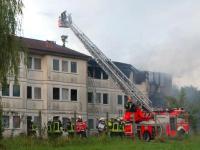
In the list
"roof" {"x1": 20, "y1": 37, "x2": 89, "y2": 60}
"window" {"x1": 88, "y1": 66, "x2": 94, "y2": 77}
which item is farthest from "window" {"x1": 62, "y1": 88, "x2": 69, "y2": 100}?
"window" {"x1": 88, "y1": 66, "x2": 94, "y2": 77}

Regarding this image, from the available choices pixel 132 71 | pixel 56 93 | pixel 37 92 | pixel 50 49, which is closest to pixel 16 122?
pixel 37 92

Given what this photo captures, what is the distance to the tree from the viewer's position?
19.8m

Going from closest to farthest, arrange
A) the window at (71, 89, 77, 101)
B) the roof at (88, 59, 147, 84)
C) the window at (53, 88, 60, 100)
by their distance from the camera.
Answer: the window at (53, 88, 60, 100), the window at (71, 89, 77, 101), the roof at (88, 59, 147, 84)

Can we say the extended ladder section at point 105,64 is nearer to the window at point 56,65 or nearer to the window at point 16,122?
the window at point 56,65

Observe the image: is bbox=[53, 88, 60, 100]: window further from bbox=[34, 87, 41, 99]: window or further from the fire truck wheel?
the fire truck wheel

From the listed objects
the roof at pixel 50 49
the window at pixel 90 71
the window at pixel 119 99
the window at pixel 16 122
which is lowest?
the window at pixel 16 122

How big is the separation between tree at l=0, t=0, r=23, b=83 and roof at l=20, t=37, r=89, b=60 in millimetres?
28188

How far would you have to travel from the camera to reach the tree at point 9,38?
19.8 m

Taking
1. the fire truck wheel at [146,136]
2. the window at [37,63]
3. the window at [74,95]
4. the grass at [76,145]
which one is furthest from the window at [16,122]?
the grass at [76,145]

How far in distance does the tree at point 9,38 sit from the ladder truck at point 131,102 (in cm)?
1508

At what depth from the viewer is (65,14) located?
5281cm

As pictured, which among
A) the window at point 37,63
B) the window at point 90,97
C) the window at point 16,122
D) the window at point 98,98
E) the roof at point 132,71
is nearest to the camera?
the window at point 16,122

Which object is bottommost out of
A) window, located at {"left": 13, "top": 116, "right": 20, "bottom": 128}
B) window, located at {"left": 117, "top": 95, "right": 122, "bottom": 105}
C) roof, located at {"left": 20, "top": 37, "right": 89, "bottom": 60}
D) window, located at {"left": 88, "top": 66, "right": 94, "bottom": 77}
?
window, located at {"left": 13, "top": 116, "right": 20, "bottom": 128}

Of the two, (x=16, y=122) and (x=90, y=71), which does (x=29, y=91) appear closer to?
(x=16, y=122)
